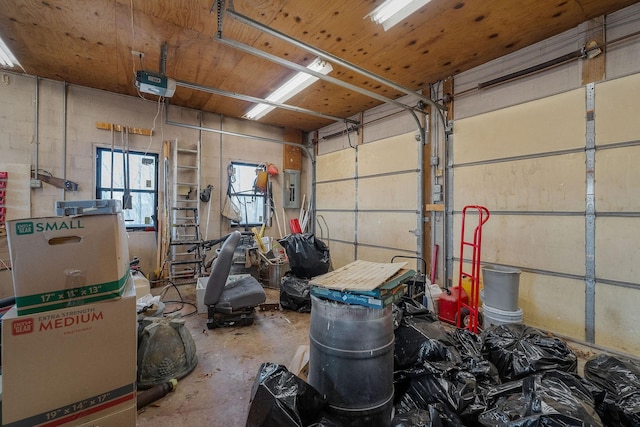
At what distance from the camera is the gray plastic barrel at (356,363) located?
4.80ft

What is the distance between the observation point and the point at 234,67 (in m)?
3.68

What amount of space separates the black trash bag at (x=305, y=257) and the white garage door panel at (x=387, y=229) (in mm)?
1371

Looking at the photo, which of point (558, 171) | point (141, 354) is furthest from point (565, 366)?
point (141, 354)

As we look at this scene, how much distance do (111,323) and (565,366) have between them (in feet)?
8.22

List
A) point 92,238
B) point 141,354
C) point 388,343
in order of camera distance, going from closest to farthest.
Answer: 1. point 92,238
2. point 388,343
3. point 141,354

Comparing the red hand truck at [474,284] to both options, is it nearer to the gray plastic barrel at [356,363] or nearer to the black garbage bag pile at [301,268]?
the gray plastic barrel at [356,363]

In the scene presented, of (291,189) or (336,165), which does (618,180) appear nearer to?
(336,165)

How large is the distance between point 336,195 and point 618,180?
4060mm

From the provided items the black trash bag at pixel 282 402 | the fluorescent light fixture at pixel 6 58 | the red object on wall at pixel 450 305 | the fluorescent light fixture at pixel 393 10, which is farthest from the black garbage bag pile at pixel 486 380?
the fluorescent light fixture at pixel 6 58

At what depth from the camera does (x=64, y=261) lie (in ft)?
3.98

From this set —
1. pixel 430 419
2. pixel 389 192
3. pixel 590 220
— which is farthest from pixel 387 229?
pixel 430 419

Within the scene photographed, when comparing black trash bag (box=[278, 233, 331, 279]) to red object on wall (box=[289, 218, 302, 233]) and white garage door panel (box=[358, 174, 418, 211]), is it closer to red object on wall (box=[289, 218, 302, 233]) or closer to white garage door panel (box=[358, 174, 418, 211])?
white garage door panel (box=[358, 174, 418, 211])

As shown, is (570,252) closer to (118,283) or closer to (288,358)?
(288,358)

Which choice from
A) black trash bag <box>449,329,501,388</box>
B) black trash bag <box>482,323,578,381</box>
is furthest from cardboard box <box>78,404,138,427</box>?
black trash bag <box>482,323,578,381</box>
